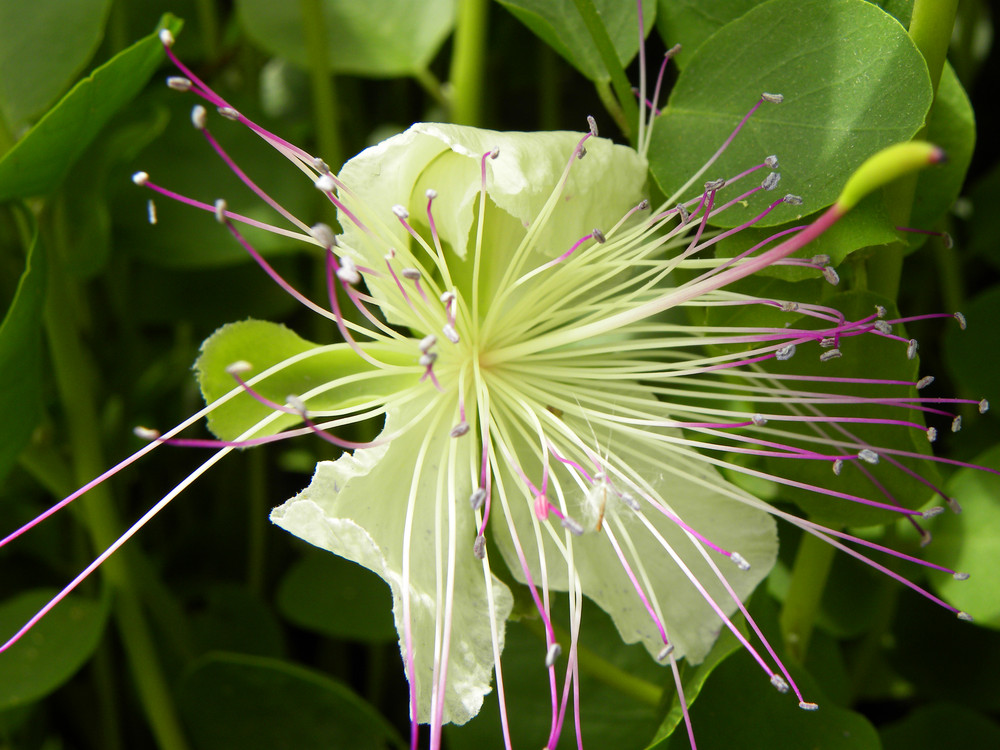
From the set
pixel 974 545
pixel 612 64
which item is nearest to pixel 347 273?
pixel 612 64

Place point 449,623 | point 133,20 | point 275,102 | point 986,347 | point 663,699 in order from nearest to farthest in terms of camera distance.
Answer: point 449,623 → point 663,699 → point 986,347 → point 133,20 → point 275,102

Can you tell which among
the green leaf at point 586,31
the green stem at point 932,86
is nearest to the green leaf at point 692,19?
the green leaf at point 586,31

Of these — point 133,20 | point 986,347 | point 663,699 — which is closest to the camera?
point 663,699

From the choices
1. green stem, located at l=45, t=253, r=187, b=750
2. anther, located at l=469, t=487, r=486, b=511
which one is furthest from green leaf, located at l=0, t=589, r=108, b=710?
anther, located at l=469, t=487, r=486, b=511

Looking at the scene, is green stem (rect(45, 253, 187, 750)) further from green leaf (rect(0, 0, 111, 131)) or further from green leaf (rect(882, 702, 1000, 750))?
green leaf (rect(882, 702, 1000, 750))

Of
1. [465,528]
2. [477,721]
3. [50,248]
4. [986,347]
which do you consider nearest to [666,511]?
[465,528]

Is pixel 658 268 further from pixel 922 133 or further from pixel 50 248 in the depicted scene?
pixel 50 248

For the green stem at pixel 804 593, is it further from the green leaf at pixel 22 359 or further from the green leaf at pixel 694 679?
the green leaf at pixel 22 359
